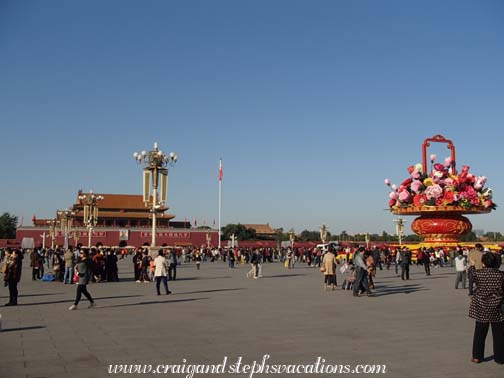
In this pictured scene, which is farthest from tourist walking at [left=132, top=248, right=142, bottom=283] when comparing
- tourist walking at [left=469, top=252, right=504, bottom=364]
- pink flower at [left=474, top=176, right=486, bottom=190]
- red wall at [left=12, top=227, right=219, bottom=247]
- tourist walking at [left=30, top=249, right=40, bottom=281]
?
red wall at [left=12, top=227, right=219, bottom=247]

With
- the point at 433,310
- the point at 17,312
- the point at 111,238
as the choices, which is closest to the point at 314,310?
the point at 433,310

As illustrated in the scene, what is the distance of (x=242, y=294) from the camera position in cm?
1441

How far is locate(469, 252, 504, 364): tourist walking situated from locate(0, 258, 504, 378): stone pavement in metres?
0.18

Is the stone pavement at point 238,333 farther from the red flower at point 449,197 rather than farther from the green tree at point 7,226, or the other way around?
the green tree at point 7,226

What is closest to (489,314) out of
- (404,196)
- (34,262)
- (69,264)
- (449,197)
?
(69,264)

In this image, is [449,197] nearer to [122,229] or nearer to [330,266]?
[330,266]

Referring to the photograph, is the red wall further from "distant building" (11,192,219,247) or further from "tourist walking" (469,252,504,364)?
"tourist walking" (469,252,504,364)

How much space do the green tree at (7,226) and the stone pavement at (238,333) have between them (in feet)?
254

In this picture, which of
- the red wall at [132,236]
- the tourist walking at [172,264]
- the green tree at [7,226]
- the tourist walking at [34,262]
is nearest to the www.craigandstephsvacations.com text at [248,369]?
the tourist walking at [172,264]

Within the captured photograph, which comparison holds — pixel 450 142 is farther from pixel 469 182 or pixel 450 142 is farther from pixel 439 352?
pixel 439 352

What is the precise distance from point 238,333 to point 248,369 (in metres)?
2.28

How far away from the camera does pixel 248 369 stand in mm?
5789

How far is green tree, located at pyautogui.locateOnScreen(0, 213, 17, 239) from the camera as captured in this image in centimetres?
8362

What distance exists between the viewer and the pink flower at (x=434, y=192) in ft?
121
